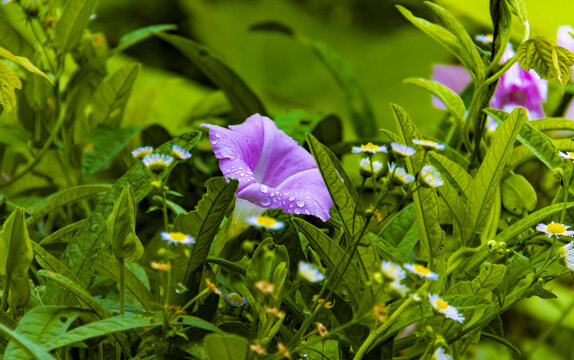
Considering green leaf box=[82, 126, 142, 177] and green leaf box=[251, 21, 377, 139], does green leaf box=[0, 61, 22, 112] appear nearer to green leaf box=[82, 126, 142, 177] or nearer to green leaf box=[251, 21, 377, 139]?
green leaf box=[82, 126, 142, 177]

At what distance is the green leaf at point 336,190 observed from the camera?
47 cm

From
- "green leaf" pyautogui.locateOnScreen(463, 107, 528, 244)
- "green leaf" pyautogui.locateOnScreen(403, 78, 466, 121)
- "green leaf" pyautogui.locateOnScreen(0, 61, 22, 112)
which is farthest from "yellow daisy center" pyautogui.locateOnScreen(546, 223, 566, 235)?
"green leaf" pyautogui.locateOnScreen(0, 61, 22, 112)

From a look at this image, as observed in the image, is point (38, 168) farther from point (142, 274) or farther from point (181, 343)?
point (181, 343)

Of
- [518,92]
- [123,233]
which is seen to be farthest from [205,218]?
[518,92]

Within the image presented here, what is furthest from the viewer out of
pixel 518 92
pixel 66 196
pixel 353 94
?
pixel 353 94

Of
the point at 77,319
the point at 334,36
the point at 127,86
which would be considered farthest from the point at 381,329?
the point at 334,36

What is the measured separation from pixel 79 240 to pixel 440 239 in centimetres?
27

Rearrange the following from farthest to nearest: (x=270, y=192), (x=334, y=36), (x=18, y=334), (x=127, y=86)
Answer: (x=334, y=36), (x=127, y=86), (x=270, y=192), (x=18, y=334)

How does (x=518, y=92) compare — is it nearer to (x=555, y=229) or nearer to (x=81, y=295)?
(x=555, y=229)

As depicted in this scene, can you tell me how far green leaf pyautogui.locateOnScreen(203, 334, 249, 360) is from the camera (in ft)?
1.24

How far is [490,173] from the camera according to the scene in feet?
1.70

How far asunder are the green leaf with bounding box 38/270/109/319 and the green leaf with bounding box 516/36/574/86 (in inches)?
14.5

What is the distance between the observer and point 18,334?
394 mm

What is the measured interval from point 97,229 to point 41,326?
0.37ft
